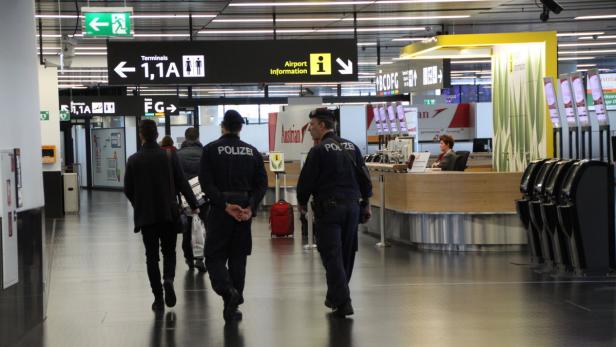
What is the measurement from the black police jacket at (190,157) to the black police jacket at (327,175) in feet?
10.3

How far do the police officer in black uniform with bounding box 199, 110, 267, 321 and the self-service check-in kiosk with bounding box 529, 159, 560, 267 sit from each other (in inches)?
149

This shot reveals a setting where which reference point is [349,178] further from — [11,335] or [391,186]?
[391,186]

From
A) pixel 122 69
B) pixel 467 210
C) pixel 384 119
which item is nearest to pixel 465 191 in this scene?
pixel 467 210

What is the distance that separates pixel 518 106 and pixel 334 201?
24.1 feet

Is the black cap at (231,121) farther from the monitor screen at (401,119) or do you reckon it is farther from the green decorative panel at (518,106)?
the monitor screen at (401,119)

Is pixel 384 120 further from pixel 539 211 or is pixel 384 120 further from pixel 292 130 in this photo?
pixel 539 211

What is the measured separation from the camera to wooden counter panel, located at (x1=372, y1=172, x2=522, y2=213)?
41.0 feet

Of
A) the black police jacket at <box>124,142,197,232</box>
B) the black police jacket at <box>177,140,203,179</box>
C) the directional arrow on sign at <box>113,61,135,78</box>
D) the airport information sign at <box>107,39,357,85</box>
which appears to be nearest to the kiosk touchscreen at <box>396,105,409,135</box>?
the airport information sign at <box>107,39,357,85</box>

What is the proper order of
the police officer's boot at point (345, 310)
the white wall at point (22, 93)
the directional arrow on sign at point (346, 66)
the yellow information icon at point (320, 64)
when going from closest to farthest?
the white wall at point (22, 93)
the police officer's boot at point (345, 310)
the yellow information icon at point (320, 64)
the directional arrow on sign at point (346, 66)

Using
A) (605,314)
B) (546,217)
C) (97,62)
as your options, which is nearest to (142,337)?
(605,314)

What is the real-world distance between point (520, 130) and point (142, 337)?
8590 mm

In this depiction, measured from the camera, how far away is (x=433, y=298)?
8758 mm

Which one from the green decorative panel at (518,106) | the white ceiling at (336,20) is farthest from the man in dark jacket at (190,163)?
the green decorative panel at (518,106)

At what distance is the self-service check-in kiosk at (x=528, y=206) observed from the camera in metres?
10.8
